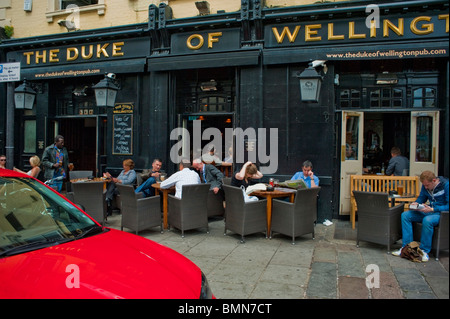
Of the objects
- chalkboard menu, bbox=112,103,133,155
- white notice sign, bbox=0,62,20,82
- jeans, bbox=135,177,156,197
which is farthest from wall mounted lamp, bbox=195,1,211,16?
jeans, bbox=135,177,156,197

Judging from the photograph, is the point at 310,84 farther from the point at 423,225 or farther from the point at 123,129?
the point at 123,129

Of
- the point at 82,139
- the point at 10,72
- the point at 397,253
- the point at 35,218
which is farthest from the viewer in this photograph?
the point at 82,139

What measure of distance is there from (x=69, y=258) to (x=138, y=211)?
4.05m

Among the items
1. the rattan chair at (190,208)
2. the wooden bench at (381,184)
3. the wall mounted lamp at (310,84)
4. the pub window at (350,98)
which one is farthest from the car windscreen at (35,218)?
the pub window at (350,98)

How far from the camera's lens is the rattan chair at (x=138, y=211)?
660cm

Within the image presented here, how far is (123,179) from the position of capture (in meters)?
7.77

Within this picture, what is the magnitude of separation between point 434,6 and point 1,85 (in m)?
12.3

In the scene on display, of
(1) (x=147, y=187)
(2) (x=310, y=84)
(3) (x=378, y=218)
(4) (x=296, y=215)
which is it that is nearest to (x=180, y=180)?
(1) (x=147, y=187)

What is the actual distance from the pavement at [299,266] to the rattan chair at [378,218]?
254 mm

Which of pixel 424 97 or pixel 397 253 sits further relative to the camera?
pixel 424 97

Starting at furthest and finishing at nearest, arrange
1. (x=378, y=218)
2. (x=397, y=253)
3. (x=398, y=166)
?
1. (x=398, y=166)
2. (x=378, y=218)
3. (x=397, y=253)

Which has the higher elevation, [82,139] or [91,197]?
[82,139]

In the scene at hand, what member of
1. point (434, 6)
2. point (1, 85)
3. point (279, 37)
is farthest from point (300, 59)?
point (1, 85)

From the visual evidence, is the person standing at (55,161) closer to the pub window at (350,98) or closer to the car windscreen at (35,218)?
the car windscreen at (35,218)
